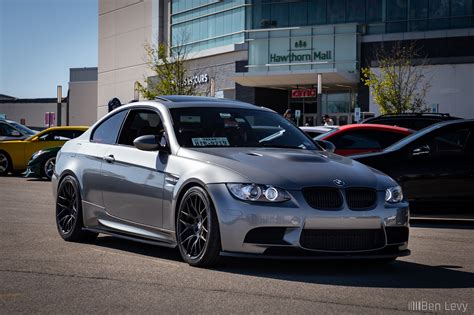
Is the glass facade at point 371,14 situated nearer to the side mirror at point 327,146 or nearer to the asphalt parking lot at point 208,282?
the asphalt parking lot at point 208,282

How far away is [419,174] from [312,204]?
16.9ft

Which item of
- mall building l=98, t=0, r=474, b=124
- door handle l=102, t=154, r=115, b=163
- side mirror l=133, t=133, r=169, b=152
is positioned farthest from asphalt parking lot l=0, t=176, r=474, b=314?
mall building l=98, t=0, r=474, b=124

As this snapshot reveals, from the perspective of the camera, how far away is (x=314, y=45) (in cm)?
5181

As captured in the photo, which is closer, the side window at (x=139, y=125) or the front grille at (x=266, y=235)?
the front grille at (x=266, y=235)

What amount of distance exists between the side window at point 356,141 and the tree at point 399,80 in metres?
27.7

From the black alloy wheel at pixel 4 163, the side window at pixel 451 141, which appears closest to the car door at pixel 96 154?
the side window at pixel 451 141

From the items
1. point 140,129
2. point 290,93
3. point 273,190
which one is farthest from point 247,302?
point 290,93

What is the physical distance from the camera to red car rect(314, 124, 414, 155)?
15.4 metres

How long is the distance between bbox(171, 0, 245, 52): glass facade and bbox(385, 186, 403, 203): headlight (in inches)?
1919

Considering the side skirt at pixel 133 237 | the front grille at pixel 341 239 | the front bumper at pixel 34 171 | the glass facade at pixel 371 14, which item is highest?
the glass facade at pixel 371 14

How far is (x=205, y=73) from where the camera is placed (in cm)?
5966

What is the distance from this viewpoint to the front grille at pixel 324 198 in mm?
7188

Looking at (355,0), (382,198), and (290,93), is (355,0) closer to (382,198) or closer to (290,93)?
(290,93)

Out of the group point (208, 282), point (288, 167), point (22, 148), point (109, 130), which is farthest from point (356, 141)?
point (22, 148)
